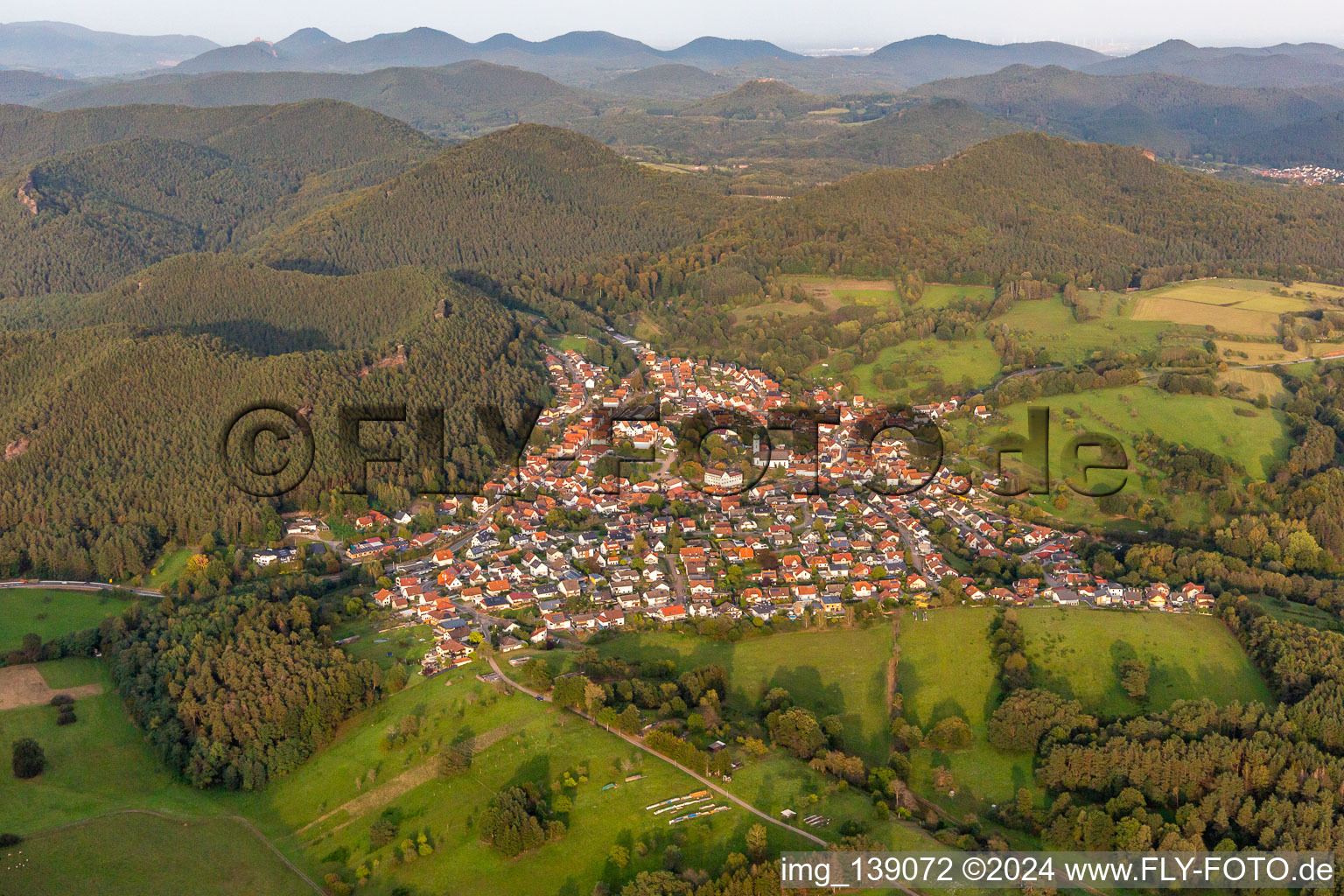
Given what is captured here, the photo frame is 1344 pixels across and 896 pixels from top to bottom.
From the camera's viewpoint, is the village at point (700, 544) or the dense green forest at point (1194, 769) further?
the village at point (700, 544)

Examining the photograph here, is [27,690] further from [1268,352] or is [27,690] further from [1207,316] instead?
[1207,316]

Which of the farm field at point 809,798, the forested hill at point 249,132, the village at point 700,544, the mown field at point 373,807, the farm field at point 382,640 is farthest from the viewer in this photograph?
the forested hill at point 249,132

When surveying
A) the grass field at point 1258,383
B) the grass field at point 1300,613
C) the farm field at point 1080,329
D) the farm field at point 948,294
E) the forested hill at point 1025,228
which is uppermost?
the forested hill at point 1025,228

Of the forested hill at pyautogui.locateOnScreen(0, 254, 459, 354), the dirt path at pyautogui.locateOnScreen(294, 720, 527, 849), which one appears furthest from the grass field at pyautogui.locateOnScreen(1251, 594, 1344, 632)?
the forested hill at pyautogui.locateOnScreen(0, 254, 459, 354)

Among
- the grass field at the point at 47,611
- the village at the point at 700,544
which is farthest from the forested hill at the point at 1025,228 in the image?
the grass field at the point at 47,611

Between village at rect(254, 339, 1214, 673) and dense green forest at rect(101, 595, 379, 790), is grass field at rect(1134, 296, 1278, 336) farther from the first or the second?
dense green forest at rect(101, 595, 379, 790)

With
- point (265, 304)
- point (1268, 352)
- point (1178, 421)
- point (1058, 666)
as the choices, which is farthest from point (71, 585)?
point (1268, 352)

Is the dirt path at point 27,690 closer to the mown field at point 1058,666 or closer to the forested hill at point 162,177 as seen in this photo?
the mown field at point 1058,666
